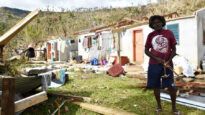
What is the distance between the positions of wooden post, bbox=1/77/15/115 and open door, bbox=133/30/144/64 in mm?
8149

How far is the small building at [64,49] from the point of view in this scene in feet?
52.7

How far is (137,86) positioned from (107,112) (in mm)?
2176

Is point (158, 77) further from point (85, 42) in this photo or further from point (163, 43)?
point (85, 42)

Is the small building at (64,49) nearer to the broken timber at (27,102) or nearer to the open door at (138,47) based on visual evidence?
the open door at (138,47)

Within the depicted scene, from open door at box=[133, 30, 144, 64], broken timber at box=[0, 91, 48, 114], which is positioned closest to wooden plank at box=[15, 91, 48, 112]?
broken timber at box=[0, 91, 48, 114]

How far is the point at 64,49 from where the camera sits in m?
16.4

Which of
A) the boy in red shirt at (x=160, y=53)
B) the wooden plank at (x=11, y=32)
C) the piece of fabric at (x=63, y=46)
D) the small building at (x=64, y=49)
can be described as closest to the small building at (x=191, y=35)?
the boy in red shirt at (x=160, y=53)

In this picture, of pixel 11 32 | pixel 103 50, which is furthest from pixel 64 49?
pixel 11 32

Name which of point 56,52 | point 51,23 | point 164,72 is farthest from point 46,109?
point 51,23

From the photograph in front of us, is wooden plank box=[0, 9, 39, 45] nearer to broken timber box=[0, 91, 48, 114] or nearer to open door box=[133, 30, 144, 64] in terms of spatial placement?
broken timber box=[0, 91, 48, 114]

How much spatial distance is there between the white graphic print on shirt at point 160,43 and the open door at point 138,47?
7.13 m

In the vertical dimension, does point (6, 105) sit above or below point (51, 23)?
below

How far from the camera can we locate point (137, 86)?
15.6ft

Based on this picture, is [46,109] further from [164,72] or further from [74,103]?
[164,72]
